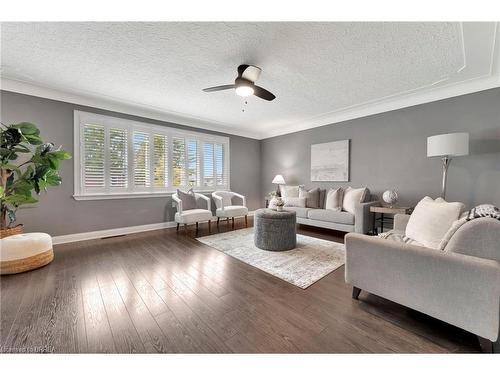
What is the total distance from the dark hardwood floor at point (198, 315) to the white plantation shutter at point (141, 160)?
196 cm

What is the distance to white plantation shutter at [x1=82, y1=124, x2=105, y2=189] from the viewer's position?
3.49 metres

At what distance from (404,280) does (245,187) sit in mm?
4780

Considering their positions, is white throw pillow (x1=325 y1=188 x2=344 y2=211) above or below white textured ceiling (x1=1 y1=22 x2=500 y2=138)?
below

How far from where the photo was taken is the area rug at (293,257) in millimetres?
2229

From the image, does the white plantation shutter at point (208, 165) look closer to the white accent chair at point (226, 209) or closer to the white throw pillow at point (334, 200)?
the white accent chair at point (226, 209)

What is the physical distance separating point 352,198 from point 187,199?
331 centimetres

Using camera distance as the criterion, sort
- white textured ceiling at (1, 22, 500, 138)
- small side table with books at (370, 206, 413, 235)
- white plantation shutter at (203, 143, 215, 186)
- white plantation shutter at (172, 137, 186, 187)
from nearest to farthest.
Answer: white textured ceiling at (1, 22, 500, 138)
small side table with books at (370, 206, 413, 235)
white plantation shutter at (172, 137, 186, 187)
white plantation shutter at (203, 143, 215, 186)

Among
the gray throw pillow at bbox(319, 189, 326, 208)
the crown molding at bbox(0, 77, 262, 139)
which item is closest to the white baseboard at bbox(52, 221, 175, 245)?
the crown molding at bbox(0, 77, 262, 139)

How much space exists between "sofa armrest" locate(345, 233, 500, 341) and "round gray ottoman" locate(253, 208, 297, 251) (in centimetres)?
133

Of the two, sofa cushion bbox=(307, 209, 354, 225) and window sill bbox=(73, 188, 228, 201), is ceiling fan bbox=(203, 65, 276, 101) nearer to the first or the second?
sofa cushion bbox=(307, 209, 354, 225)

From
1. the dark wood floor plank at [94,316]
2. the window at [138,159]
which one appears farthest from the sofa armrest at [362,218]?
the dark wood floor plank at [94,316]
